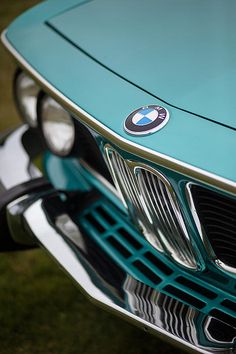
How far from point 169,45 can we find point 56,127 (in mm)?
599

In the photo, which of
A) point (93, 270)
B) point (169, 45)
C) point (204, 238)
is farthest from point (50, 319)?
point (169, 45)

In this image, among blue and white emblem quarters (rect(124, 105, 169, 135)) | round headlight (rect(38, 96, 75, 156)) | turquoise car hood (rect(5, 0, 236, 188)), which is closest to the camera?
turquoise car hood (rect(5, 0, 236, 188))

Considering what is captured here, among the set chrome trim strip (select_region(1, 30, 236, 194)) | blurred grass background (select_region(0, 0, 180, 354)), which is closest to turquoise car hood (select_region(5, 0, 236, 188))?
chrome trim strip (select_region(1, 30, 236, 194))

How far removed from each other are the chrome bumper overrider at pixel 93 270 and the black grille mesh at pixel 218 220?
20 cm

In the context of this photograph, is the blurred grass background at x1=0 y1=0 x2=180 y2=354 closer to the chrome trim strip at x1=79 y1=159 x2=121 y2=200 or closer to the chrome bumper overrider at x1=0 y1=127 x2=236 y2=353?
the chrome bumper overrider at x1=0 y1=127 x2=236 y2=353

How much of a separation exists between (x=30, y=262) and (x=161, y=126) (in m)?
1.33

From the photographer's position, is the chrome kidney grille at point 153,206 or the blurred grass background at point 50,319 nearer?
the chrome kidney grille at point 153,206

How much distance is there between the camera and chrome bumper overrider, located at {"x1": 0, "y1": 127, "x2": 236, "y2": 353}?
1676 mm

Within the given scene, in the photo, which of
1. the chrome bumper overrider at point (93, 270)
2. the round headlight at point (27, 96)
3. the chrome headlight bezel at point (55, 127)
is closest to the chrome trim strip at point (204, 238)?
the chrome bumper overrider at point (93, 270)

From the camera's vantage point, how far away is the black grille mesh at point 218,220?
1.58 m

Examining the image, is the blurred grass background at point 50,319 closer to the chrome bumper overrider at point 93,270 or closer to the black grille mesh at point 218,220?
the chrome bumper overrider at point 93,270

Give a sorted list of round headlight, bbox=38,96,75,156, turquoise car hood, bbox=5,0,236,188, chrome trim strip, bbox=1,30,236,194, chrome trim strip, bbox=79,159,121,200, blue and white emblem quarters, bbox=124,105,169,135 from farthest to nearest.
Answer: round headlight, bbox=38,96,75,156
chrome trim strip, bbox=79,159,121,200
blue and white emblem quarters, bbox=124,105,169,135
turquoise car hood, bbox=5,0,236,188
chrome trim strip, bbox=1,30,236,194

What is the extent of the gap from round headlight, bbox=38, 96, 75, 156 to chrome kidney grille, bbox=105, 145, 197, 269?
421 mm

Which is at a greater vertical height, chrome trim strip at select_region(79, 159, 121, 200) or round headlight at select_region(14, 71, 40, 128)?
round headlight at select_region(14, 71, 40, 128)
